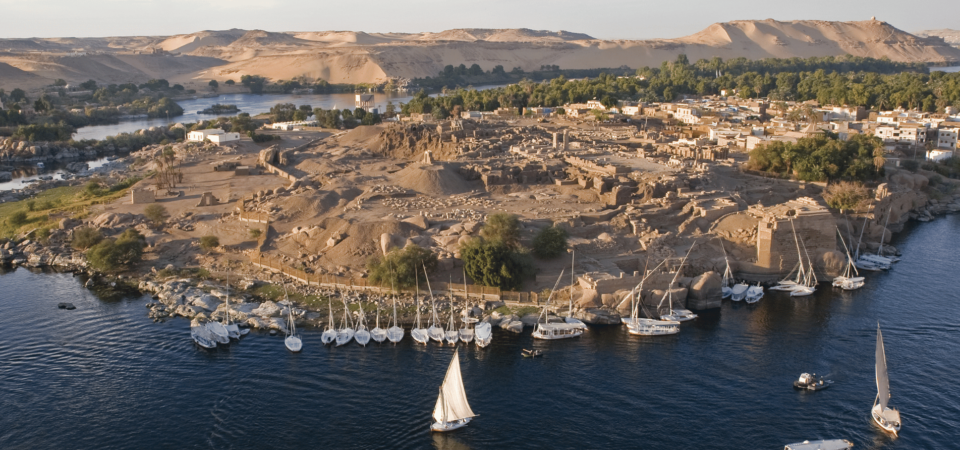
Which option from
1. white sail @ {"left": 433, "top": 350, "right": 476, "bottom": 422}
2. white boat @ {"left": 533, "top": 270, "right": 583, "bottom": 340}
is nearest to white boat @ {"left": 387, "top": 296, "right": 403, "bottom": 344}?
white boat @ {"left": 533, "top": 270, "right": 583, "bottom": 340}

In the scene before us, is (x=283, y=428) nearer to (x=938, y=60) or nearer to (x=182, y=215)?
(x=182, y=215)

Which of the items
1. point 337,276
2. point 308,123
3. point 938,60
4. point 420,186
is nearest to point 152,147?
point 308,123

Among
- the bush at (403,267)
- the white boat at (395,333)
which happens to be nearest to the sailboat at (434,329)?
the white boat at (395,333)

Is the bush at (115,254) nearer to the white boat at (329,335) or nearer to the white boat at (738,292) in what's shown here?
the white boat at (329,335)

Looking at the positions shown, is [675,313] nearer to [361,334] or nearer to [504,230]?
[504,230]

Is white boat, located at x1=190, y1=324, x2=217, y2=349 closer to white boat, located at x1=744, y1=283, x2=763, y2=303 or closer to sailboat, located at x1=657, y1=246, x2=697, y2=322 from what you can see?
sailboat, located at x1=657, y1=246, x2=697, y2=322
